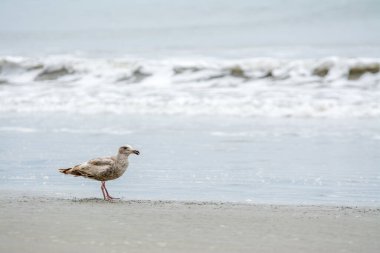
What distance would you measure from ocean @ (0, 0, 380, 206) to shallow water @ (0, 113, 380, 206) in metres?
0.02

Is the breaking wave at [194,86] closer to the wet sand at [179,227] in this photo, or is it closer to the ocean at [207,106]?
the ocean at [207,106]

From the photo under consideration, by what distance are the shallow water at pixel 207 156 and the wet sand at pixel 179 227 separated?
69cm

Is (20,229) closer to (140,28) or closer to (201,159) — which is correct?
(201,159)

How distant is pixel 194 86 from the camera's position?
18.1 meters

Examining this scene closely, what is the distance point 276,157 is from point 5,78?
13.0 metres

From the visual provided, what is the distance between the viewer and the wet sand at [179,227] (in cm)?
488

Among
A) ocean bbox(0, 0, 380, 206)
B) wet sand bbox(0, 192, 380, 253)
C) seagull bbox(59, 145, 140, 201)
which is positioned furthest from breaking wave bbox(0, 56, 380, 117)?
wet sand bbox(0, 192, 380, 253)

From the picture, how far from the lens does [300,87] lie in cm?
1706

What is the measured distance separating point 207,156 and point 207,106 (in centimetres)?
519

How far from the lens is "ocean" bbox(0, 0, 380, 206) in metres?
7.86

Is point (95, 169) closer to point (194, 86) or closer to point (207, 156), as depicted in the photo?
point (207, 156)

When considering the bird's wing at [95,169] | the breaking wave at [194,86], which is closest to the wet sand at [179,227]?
the bird's wing at [95,169]

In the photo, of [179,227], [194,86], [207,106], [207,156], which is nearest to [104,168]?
[179,227]

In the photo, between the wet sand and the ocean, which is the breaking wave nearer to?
the ocean
